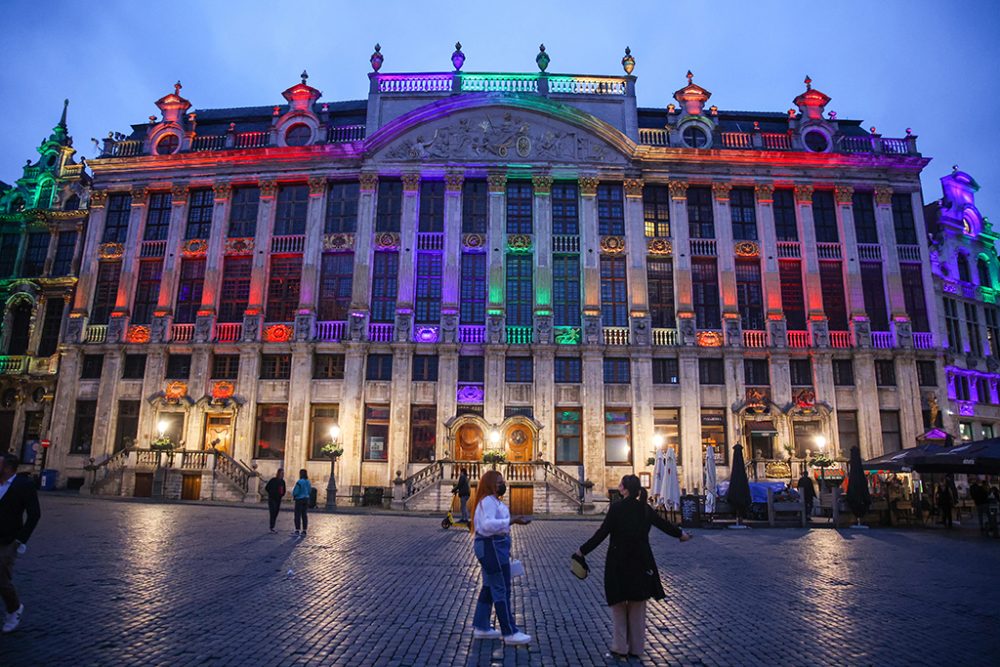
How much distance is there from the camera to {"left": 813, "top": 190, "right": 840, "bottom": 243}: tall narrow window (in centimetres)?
3500

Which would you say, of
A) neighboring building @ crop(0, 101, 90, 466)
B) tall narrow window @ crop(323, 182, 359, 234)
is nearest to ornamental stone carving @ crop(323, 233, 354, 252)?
tall narrow window @ crop(323, 182, 359, 234)

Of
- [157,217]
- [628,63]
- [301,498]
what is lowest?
[301,498]

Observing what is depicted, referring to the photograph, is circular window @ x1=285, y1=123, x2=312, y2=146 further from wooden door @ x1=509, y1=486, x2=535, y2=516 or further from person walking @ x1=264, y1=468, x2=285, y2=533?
person walking @ x1=264, y1=468, x2=285, y2=533

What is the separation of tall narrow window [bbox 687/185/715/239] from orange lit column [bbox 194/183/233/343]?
25943mm

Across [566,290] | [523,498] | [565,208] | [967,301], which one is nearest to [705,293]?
[566,290]

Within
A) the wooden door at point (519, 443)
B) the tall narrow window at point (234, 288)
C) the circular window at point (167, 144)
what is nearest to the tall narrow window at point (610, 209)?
the wooden door at point (519, 443)

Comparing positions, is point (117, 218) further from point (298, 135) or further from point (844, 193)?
point (844, 193)

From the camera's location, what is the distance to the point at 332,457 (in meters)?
29.4

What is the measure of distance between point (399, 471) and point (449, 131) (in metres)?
18.6

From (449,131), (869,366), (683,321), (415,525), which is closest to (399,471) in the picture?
(415,525)

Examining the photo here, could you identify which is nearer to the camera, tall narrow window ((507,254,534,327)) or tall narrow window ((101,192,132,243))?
tall narrow window ((507,254,534,327))

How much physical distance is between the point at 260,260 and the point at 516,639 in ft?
102

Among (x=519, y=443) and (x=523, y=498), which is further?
(x=519, y=443)

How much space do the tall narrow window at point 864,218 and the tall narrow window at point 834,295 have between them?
2440mm
